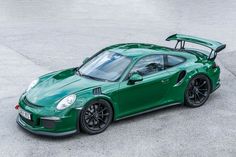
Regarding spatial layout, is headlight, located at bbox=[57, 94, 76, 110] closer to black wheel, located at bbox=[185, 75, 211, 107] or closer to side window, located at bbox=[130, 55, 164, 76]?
side window, located at bbox=[130, 55, 164, 76]

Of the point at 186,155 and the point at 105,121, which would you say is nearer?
the point at 186,155

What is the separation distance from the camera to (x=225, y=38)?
17.0 metres

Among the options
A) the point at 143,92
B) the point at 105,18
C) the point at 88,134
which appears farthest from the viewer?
the point at 105,18

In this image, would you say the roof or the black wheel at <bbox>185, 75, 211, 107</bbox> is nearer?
the roof

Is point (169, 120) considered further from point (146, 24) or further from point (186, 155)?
point (146, 24)

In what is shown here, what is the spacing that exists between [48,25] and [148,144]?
12.5m

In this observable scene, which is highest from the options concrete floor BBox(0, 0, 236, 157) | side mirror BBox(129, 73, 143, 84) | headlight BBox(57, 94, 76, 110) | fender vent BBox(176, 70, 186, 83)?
side mirror BBox(129, 73, 143, 84)

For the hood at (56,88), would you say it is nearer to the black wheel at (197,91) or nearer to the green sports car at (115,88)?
the green sports car at (115,88)

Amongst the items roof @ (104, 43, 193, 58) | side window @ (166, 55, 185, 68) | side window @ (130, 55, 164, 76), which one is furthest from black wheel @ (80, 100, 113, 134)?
side window @ (166, 55, 185, 68)

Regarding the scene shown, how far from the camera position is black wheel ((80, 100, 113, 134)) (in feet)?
26.3

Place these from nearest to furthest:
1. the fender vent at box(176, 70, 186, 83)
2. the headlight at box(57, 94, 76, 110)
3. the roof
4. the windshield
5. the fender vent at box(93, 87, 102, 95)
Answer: the headlight at box(57, 94, 76, 110), the fender vent at box(93, 87, 102, 95), the windshield, the roof, the fender vent at box(176, 70, 186, 83)

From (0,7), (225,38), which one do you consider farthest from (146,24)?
(0,7)

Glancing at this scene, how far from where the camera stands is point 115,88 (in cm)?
836

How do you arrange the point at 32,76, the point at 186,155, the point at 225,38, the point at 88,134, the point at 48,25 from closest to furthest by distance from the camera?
the point at 186,155 → the point at 88,134 → the point at 32,76 → the point at 225,38 → the point at 48,25
